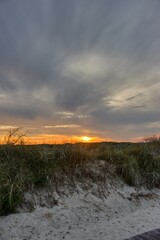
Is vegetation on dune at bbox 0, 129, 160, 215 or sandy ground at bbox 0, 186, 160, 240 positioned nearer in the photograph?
sandy ground at bbox 0, 186, 160, 240

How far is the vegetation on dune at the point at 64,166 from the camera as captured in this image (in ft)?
26.0

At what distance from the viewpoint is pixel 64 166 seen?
9.09 meters

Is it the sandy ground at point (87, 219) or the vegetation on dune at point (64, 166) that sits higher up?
the vegetation on dune at point (64, 166)

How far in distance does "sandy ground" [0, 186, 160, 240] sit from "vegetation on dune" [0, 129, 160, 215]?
17.4 inches

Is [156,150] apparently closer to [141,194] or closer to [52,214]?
[141,194]

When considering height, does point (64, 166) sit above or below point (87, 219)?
above

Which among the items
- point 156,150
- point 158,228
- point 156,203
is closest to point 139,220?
point 158,228

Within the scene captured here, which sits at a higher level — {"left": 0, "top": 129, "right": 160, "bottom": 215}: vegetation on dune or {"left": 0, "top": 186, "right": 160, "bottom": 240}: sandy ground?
{"left": 0, "top": 129, "right": 160, "bottom": 215}: vegetation on dune

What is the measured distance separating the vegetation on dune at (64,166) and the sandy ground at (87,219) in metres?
0.44

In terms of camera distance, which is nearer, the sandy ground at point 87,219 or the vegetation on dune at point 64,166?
the sandy ground at point 87,219

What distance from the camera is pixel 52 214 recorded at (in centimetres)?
771

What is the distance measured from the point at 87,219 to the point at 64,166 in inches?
66.4

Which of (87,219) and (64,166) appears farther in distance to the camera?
(64,166)

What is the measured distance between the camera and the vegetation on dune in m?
7.93
